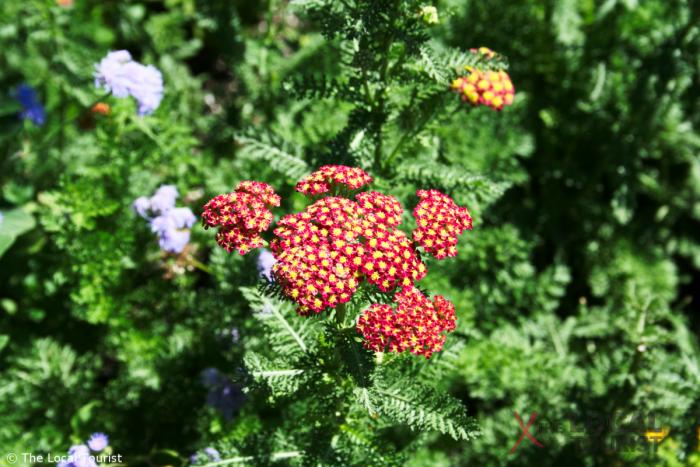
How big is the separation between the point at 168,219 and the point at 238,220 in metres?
0.99

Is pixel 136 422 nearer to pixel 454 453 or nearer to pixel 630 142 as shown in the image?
pixel 454 453

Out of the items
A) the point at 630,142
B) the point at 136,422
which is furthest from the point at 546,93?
the point at 136,422

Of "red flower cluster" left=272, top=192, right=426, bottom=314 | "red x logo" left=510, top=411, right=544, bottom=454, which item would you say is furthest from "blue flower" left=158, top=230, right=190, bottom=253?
"red x logo" left=510, top=411, right=544, bottom=454

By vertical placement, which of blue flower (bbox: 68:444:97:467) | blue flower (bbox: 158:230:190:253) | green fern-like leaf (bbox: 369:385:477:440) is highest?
blue flower (bbox: 158:230:190:253)

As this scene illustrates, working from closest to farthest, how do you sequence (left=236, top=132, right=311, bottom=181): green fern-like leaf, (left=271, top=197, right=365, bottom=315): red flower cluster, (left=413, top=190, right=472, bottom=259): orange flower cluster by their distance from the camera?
(left=271, top=197, right=365, bottom=315): red flower cluster < (left=413, top=190, right=472, bottom=259): orange flower cluster < (left=236, top=132, right=311, bottom=181): green fern-like leaf

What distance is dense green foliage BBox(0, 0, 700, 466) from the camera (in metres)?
2.11

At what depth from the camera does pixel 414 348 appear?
1660 millimetres

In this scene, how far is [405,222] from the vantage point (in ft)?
7.98

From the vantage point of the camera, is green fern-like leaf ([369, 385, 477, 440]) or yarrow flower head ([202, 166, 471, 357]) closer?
yarrow flower head ([202, 166, 471, 357])

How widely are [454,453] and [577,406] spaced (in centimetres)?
59

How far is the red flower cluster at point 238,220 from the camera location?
1685 mm

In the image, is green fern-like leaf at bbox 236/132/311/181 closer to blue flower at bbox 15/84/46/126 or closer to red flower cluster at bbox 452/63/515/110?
red flower cluster at bbox 452/63/515/110

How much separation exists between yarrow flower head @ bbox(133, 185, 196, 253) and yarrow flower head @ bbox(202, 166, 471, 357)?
89 centimetres

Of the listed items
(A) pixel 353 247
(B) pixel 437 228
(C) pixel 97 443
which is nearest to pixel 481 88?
(B) pixel 437 228
